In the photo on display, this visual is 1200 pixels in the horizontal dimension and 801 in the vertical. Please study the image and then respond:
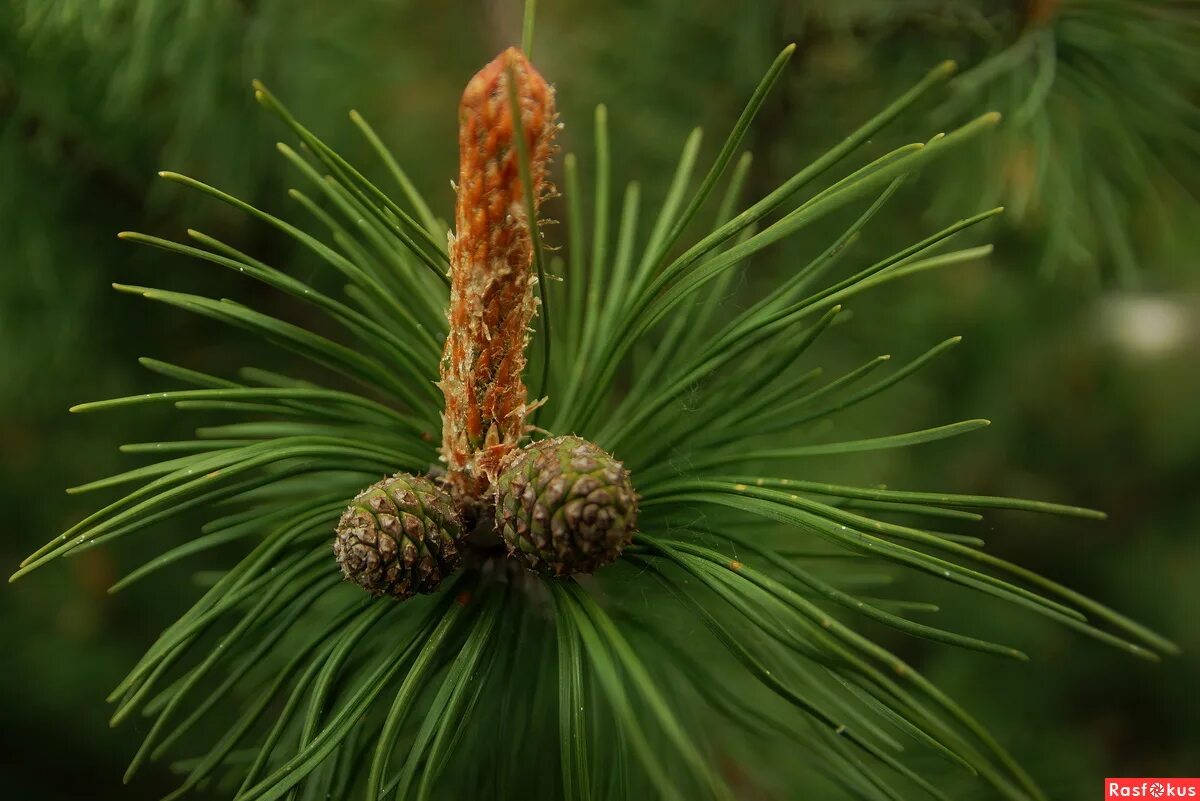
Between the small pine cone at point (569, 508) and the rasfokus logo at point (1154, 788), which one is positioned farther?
the rasfokus logo at point (1154, 788)

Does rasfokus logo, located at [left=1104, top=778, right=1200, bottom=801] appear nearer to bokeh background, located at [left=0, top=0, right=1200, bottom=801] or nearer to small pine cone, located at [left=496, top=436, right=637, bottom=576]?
bokeh background, located at [left=0, top=0, right=1200, bottom=801]

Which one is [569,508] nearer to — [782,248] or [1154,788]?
[782,248]

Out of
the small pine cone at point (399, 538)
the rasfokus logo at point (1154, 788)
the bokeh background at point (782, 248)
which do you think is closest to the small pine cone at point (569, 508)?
the small pine cone at point (399, 538)

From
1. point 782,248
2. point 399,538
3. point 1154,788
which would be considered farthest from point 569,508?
point 1154,788

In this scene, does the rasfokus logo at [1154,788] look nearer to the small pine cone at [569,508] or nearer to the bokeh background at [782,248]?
the bokeh background at [782,248]

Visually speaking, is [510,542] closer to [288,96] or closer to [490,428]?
[490,428]

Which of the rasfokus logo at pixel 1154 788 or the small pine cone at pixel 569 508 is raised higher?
the small pine cone at pixel 569 508
